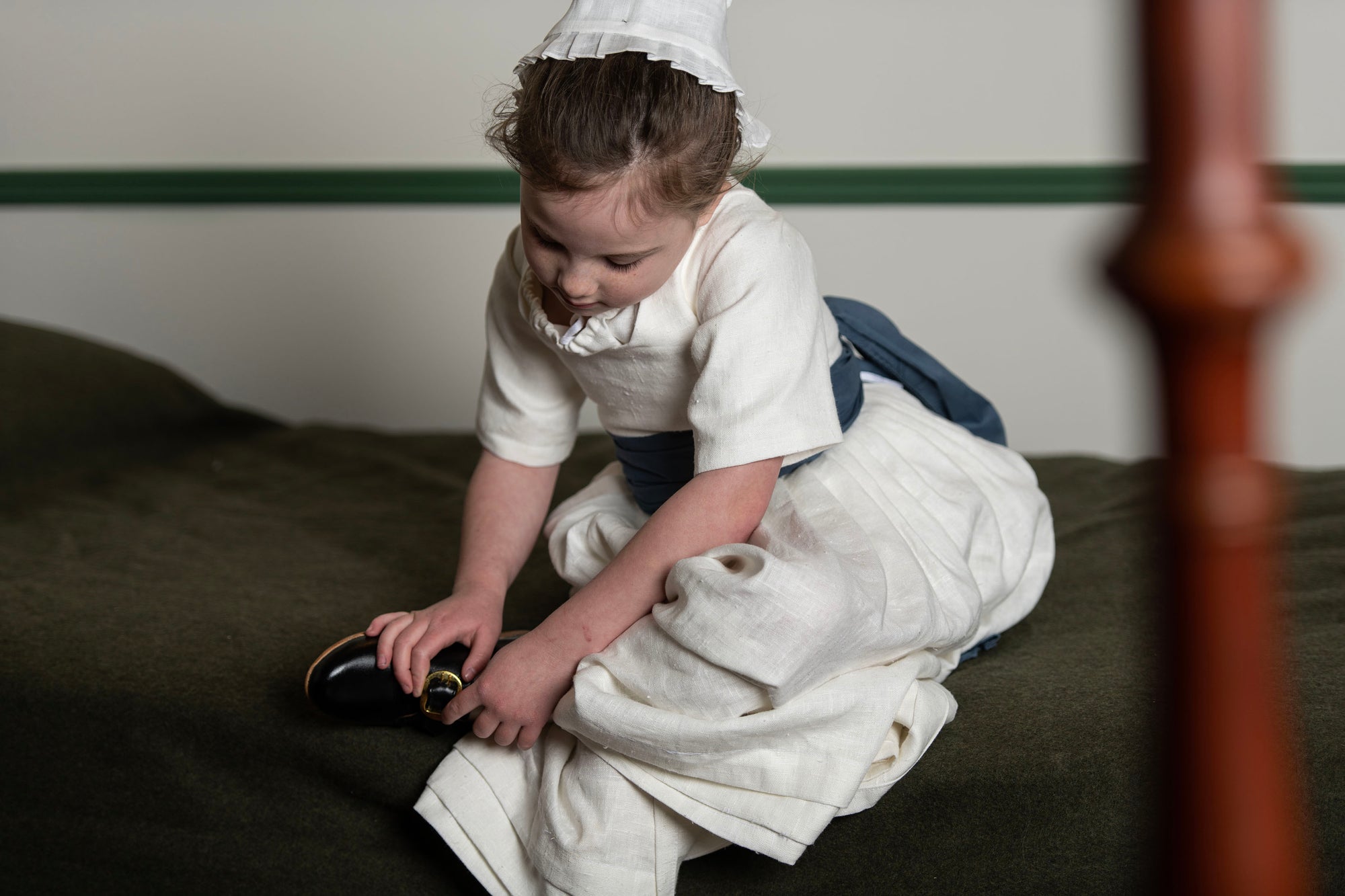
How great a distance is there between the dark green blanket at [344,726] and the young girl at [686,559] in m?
0.06

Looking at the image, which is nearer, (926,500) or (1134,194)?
(1134,194)

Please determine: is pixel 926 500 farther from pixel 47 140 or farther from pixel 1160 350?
pixel 47 140

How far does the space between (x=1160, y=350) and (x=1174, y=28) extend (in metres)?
0.09

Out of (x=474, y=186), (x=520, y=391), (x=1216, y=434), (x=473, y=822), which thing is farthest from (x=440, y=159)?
(x=1216, y=434)

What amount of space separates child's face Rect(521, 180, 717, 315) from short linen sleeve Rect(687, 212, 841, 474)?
5 centimetres

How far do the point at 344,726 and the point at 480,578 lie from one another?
17 centimetres

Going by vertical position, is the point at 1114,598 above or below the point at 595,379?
below

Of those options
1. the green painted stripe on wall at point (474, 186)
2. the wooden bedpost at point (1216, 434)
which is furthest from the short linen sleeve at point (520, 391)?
the green painted stripe on wall at point (474, 186)

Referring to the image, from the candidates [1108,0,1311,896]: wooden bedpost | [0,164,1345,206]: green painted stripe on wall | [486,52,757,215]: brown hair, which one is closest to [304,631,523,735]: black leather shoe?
[486,52,757,215]: brown hair

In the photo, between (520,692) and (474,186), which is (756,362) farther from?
(474,186)

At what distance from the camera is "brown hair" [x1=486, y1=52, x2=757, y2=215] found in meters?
0.81

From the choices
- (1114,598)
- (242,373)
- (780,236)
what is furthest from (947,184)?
(242,373)

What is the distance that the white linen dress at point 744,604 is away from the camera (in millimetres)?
768

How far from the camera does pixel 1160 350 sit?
314 mm
